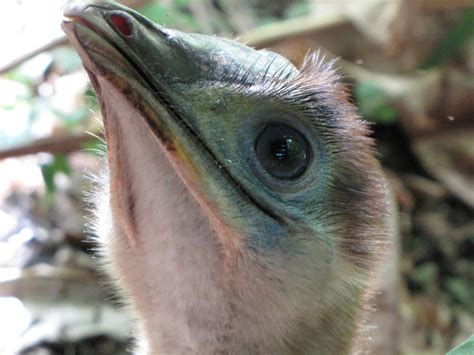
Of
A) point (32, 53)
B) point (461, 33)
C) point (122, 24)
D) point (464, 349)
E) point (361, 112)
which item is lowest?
point (464, 349)

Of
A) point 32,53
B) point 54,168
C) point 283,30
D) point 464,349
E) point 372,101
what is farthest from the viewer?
point 372,101

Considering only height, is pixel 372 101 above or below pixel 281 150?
above

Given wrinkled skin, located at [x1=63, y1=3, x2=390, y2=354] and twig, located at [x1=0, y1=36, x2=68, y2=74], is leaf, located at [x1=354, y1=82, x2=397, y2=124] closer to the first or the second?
twig, located at [x1=0, y1=36, x2=68, y2=74]

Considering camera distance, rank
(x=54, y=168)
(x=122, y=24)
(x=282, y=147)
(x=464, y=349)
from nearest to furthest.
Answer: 1. (x=464, y=349)
2. (x=122, y=24)
3. (x=282, y=147)
4. (x=54, y=168)

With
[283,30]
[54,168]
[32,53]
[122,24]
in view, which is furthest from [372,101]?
[122,24]

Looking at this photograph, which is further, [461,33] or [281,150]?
[461,33]

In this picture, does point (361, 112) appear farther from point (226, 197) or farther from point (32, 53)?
point (226, 197)

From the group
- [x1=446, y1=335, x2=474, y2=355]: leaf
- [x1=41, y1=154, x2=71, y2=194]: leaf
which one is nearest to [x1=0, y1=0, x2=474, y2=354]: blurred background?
[x1=41, y1=154, x2=71, y2=194]: leaf

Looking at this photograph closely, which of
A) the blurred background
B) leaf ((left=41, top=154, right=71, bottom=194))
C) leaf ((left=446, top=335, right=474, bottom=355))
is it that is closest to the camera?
leaf ((left=446, top=335, right=474, bottom=355))
